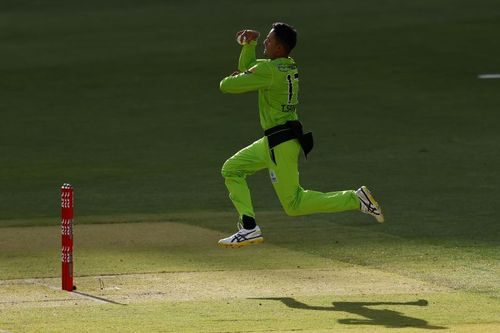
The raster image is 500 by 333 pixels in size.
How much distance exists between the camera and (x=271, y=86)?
13.1m

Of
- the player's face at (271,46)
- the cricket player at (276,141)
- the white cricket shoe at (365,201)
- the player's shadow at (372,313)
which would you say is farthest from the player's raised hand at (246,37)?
the player's shadow at (372,313)

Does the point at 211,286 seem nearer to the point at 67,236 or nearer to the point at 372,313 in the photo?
the point at 67,236

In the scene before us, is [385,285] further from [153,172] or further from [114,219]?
[153,172]

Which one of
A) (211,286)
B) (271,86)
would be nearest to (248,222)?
(211,286)

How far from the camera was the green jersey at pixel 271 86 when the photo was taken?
12969mm

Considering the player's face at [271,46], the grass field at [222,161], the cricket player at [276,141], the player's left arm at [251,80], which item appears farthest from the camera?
the player's face at [271,46]

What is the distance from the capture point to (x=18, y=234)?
16406mm

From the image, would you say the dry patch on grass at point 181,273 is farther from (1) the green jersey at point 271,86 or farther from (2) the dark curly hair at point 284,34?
(2) the dark curly hair at point 284,34

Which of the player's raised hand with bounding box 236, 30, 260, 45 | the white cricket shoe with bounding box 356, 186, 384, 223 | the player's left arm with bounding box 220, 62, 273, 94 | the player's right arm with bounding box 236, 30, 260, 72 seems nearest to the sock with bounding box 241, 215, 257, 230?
the white cricket shoe with bounding box 356, 186, 384, 223

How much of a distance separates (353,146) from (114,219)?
322 inches

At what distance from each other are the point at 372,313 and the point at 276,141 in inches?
94.2

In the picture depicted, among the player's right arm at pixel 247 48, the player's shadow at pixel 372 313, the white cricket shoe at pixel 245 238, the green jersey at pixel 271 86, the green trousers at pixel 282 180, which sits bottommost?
the player's shadow at pixel 372 313

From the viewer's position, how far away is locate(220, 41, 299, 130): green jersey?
1297 centimetres

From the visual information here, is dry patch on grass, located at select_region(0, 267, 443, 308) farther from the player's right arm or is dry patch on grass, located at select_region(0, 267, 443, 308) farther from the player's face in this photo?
the player's face
